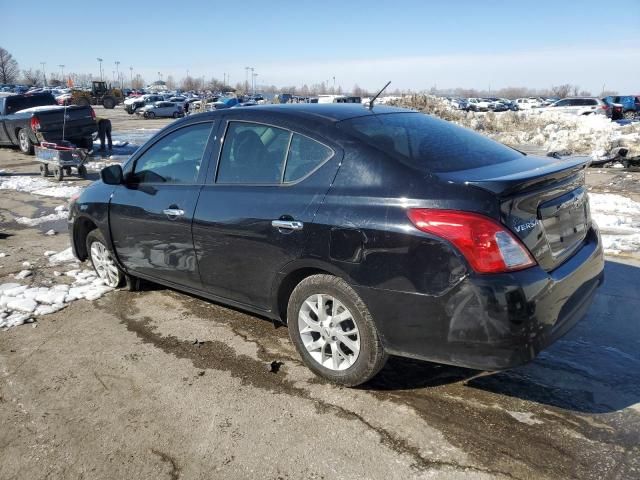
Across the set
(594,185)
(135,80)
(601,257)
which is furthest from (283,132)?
(135,80)

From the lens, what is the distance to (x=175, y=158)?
4.26 metres

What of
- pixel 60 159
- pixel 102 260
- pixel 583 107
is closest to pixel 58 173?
pixel 60 159

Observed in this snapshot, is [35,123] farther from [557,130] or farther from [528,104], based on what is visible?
[528,104]

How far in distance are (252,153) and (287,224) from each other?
75cm

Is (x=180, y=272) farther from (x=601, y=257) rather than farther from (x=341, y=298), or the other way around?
(x=601, y=257)

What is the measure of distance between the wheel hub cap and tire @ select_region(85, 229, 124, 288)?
252cm

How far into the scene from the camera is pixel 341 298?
3061mm

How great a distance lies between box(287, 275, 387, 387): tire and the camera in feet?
9.91

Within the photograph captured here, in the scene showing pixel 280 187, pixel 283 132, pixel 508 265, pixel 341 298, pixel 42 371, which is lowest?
pixel 42 371

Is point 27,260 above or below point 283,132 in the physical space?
below

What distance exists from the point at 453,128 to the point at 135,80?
167061 mm

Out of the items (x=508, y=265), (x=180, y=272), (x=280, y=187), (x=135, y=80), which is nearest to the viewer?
(x=508, y=265)

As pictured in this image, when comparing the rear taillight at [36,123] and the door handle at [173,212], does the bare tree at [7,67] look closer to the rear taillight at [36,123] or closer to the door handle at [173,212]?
the rear taillight at [36,123]

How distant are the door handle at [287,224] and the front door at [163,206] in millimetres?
902
